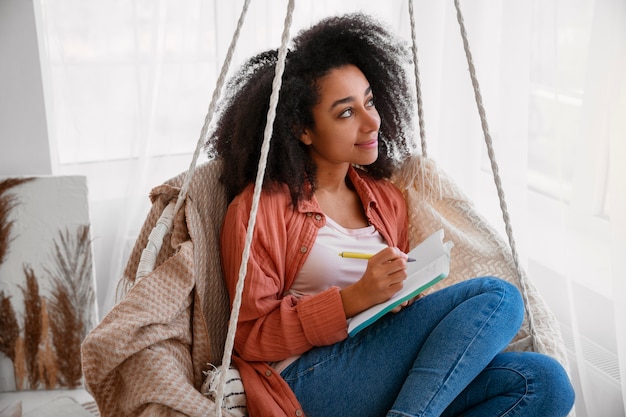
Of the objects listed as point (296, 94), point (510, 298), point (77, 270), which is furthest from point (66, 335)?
point (510, 298)

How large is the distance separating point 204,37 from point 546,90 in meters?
1.36

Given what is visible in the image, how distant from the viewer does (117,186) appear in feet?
9.53

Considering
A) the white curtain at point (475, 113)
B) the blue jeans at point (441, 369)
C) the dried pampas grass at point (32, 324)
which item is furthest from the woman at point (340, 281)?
the dried pampas grass at point (32, 324)

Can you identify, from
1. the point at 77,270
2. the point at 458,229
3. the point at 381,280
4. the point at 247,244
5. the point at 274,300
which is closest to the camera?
the point at 247,244

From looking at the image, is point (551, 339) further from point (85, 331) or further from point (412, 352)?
point (85, 331)

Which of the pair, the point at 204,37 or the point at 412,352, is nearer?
the point at 412,352

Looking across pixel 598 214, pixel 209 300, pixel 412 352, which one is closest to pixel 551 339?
pixel 412 352

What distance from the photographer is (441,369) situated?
142cm

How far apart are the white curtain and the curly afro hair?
55 cm

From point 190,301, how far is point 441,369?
0.58 metres

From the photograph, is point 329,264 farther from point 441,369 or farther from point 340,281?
point 441,369

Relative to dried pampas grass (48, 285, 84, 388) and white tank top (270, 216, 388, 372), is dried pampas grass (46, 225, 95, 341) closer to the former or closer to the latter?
dried pampas grass (48, 285, 84, 388)

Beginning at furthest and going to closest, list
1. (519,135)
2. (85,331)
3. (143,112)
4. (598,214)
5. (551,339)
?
1. (143,112)
2. (85,331)
3. (519,135)
4. (598,214)
5. (551,339)

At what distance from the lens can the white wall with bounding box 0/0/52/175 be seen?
2268 mm
